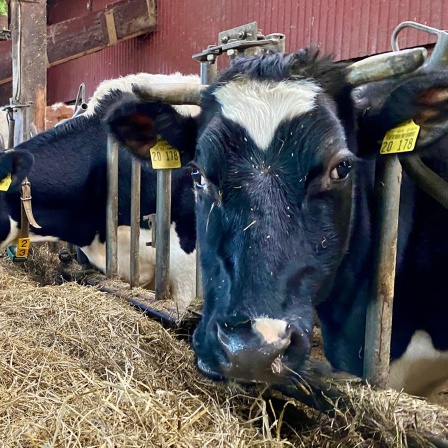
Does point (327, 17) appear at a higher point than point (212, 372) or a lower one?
higher

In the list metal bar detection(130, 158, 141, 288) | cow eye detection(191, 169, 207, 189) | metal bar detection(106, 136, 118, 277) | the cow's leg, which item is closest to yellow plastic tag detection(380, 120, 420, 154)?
cow eye detection(191, 169, 207, 189)

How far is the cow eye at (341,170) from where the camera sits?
210 cm

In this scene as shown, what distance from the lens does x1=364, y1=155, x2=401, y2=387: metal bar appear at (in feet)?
7.23

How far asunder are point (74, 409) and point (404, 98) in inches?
64.2

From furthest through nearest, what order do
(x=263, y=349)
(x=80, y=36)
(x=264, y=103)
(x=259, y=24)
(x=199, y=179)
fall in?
(x=80, y=36), (x=259, y=24), (x=199, y=179), (x=264, y=103), (x=263, y=349)

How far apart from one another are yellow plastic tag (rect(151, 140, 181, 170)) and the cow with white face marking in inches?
75.3

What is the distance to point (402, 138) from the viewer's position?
2158 mm

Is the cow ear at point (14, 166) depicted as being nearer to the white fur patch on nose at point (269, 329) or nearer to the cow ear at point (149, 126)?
A: the cow ear at point (149, 126)

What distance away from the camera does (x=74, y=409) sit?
6.44 feet

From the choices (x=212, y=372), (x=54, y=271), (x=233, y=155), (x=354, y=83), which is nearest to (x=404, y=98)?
(x=354, y=83)

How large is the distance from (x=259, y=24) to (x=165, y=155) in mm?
6881

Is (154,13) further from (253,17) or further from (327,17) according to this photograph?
(327,17)

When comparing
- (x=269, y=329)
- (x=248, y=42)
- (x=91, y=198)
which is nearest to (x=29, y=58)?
(x=91, y=198)

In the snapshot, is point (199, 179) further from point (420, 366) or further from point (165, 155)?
point (420, 366)
